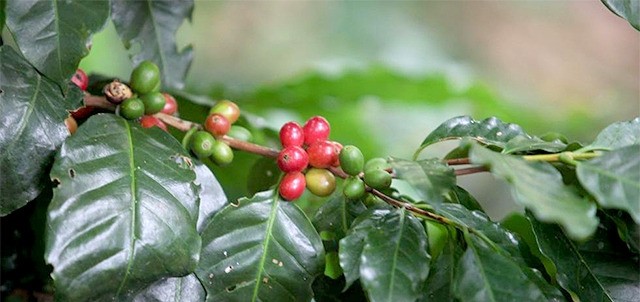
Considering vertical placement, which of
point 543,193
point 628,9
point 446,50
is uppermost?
point 628,9

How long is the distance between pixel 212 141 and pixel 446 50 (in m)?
3.11

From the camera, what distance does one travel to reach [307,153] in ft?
2.46

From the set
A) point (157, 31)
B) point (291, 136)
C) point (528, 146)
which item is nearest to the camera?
point (528, 146)

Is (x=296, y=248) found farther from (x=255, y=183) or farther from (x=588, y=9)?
(x=588, y=9)

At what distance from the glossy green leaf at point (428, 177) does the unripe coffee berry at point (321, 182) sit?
11 cm

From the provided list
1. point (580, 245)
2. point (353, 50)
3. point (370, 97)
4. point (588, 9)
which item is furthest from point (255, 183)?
point (588, 9)

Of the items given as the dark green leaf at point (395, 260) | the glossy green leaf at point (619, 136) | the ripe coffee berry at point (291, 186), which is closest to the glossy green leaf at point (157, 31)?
the ripe coffee berry at point (291, 186)

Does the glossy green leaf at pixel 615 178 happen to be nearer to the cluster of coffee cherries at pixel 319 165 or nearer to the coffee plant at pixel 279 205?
the coffee plant at pixel 279 205

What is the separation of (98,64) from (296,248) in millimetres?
1486

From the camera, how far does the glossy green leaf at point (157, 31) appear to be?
2.89ft

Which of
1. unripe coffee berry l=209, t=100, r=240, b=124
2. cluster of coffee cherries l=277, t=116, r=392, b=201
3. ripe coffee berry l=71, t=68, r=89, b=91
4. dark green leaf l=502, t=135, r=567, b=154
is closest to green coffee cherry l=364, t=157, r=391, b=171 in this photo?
cluster of coffee cherries l=277, t=116, r=392, b=201

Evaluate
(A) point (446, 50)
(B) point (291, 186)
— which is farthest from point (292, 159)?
(A) point (446, 50)

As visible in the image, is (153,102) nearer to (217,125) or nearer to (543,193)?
(217,125)

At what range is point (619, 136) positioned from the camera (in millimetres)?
680
